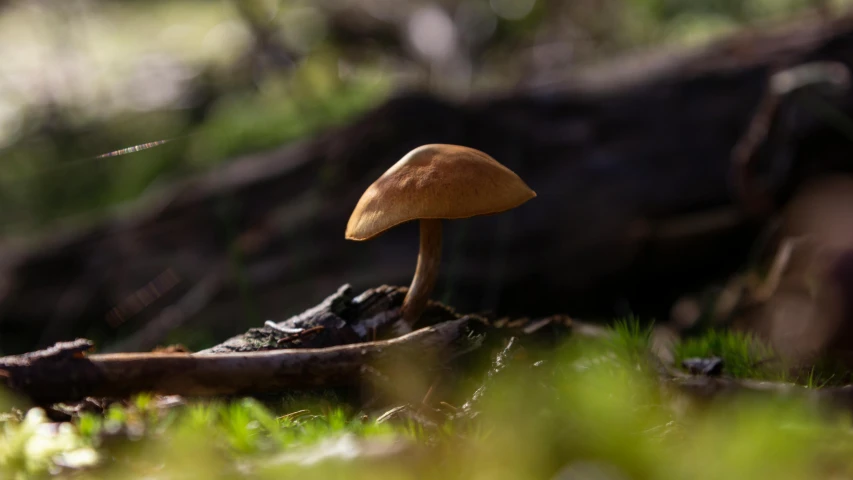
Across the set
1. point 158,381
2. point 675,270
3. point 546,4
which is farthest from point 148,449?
point 546,4

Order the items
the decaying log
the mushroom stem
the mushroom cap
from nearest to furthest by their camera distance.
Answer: the decaying log < the mushroom cap < the mushroom stem

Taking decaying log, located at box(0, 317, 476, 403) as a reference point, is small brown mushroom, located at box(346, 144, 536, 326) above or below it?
above

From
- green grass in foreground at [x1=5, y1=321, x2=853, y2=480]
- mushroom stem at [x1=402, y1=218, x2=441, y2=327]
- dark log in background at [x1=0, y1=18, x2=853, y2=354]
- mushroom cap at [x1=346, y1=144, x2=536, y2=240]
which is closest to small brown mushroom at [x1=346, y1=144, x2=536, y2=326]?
mushroom cap at [x1=346, y1=144, x2=536, y2=240]

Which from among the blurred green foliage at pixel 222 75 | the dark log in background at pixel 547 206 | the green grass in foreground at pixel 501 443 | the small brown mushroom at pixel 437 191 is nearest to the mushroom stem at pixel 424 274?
the small brown mushroom at pixel 437 191

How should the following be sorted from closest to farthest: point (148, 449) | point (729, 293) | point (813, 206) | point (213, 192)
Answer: point (148, 449), point (813, 206), point (729, 293), point (213, 192)

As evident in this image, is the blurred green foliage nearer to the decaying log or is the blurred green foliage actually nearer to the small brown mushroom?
the small brown mushroom

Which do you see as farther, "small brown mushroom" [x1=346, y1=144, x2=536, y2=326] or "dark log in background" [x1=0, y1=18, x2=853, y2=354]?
"dark log in background" [x1=0, y1=18, x2=853, y2=354]

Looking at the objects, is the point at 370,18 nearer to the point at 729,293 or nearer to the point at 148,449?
the point at 729,293

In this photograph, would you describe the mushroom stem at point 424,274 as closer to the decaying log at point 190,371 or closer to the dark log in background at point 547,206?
the decaying log at point 190,371
